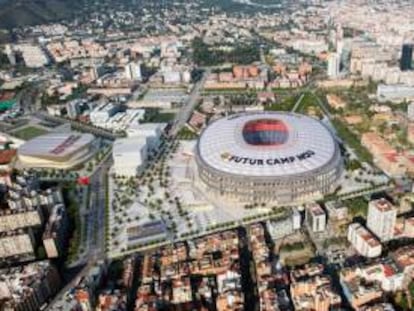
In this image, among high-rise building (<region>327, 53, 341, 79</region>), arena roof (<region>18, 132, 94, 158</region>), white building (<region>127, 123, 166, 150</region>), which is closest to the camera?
arena roof (<region>18, 132, 94, 158</region>)

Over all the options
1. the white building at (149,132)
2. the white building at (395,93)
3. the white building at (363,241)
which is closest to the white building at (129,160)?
the white building at (149,132)

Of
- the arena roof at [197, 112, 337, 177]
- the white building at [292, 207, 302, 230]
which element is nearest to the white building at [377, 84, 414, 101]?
the arena roof at [197, 112, 337, 177]

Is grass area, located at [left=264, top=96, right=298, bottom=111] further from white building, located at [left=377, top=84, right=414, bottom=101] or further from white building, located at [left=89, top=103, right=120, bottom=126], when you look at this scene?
white building, located at [left=89, top=103, right=120, bottom=126]

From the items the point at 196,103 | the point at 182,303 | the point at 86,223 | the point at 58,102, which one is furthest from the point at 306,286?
the point at 58,102

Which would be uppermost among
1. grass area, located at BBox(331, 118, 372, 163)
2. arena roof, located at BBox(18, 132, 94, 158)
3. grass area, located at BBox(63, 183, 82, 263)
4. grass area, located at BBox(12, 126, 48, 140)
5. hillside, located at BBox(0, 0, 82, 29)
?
hillside, located at BBox(0, 0, 82, 29)

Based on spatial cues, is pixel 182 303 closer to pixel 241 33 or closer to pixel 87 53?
pixel 87 53

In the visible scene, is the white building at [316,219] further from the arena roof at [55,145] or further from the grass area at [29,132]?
the grass area at [29,132]

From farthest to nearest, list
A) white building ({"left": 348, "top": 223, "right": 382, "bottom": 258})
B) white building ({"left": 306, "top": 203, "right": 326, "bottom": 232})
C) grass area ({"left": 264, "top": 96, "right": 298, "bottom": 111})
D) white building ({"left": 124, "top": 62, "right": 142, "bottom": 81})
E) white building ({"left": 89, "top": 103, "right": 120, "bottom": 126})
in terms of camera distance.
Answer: white building ({"left": 124, "top": 62, "right": 142, "bottom": 81}), grass area ({"left": 264, "top": 96, "right": 298, "bottom": 111}), white building ({"left": 89, "top": 103, "right": 120, "bottom": 126}), white building ({"left": 306, "top": 203, "right": 326, "bottom": 232}), white building ({"left": 348, "top": 223, "right": 382, "bottom": 258})

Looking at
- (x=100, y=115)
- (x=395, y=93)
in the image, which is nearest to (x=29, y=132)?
(x=100, y=115)
